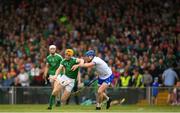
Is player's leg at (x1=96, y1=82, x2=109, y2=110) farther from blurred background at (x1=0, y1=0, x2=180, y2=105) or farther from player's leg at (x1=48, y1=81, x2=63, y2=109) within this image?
blurred background at (x1=0, y1=0, x2=180, y2=105)

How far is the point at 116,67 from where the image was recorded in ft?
109

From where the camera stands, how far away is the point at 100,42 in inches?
1420

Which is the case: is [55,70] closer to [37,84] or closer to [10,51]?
[37,84]

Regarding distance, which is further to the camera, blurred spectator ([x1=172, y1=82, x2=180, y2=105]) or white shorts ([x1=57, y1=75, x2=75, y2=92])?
blurred spectator ([x1=172, y1=82, x2=180, y2=105])

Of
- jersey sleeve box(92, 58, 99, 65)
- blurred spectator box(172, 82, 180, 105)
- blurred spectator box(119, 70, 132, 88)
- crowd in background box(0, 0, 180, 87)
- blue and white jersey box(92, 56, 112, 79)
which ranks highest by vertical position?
crowd in background box(0, 0, 180, 87)

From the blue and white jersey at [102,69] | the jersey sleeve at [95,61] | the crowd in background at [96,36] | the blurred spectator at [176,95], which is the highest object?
the crowd in background at [96,36]

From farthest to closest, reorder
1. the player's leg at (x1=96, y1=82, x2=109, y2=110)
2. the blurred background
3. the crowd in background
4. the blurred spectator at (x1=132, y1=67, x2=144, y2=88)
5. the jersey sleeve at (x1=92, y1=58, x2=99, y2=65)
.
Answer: the crowd in background < the blurred spectator at (x1=132, y1=67, x2=144, y2=88) < the blurred background < the player's leg at (x1=96, y1=82, x2=109, y2=110) < the jersey sleeve at (x1=92, y1=58, x2=99, y2=65)

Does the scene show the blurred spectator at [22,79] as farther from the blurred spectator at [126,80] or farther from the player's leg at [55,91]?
the player's leg at [55,91]

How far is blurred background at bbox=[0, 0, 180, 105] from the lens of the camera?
102 feet

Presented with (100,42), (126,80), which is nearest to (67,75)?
(126,80)

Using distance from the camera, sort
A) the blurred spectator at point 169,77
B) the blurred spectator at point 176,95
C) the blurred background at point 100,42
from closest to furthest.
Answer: the blurred spectator at point 176,95 < the blurred background at point 100,42 < the blurred spectator at point 169,77

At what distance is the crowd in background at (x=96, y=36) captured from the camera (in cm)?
3306

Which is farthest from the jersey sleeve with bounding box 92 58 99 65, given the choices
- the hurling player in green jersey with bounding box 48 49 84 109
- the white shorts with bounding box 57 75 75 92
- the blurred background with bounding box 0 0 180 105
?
the blurred background with bounding box 0 0 180 105

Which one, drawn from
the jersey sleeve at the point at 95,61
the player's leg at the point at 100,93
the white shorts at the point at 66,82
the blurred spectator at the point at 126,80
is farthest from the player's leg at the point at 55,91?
the blurred spectator at the point at 126,80
